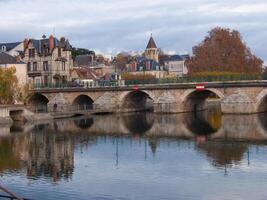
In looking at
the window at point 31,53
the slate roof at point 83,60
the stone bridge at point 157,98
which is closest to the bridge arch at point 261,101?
the stone bridge at point 157,98

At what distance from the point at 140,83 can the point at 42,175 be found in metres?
41.0

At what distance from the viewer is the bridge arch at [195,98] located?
60150 mm

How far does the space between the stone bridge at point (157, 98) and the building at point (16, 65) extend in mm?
2488

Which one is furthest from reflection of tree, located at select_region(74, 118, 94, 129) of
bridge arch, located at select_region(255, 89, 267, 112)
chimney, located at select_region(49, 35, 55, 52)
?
chimney, located at select_region(49, 35, 55, 52)

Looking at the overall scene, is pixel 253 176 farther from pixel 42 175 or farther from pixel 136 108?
pixel 136 108

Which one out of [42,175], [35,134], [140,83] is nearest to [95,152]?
[42,175]

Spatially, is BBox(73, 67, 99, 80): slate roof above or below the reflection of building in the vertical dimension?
above

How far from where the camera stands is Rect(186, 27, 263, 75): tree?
275 ft

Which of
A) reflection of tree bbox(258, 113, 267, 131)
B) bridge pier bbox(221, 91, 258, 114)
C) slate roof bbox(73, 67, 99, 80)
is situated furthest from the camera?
slate roof bbox(73, 67, 99, 80)

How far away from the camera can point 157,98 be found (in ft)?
206

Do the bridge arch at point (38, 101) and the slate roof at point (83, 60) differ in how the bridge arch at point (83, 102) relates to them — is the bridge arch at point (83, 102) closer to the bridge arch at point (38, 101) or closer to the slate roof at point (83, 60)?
the bridge arch at point (38, 101)

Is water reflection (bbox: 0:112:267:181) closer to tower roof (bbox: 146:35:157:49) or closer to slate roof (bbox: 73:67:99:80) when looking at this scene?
slate roof (bbox: 73:67:99:80)

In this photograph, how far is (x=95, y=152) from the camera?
32531 millimetres

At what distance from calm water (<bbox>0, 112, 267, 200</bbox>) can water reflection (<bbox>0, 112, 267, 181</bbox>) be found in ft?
0.18
